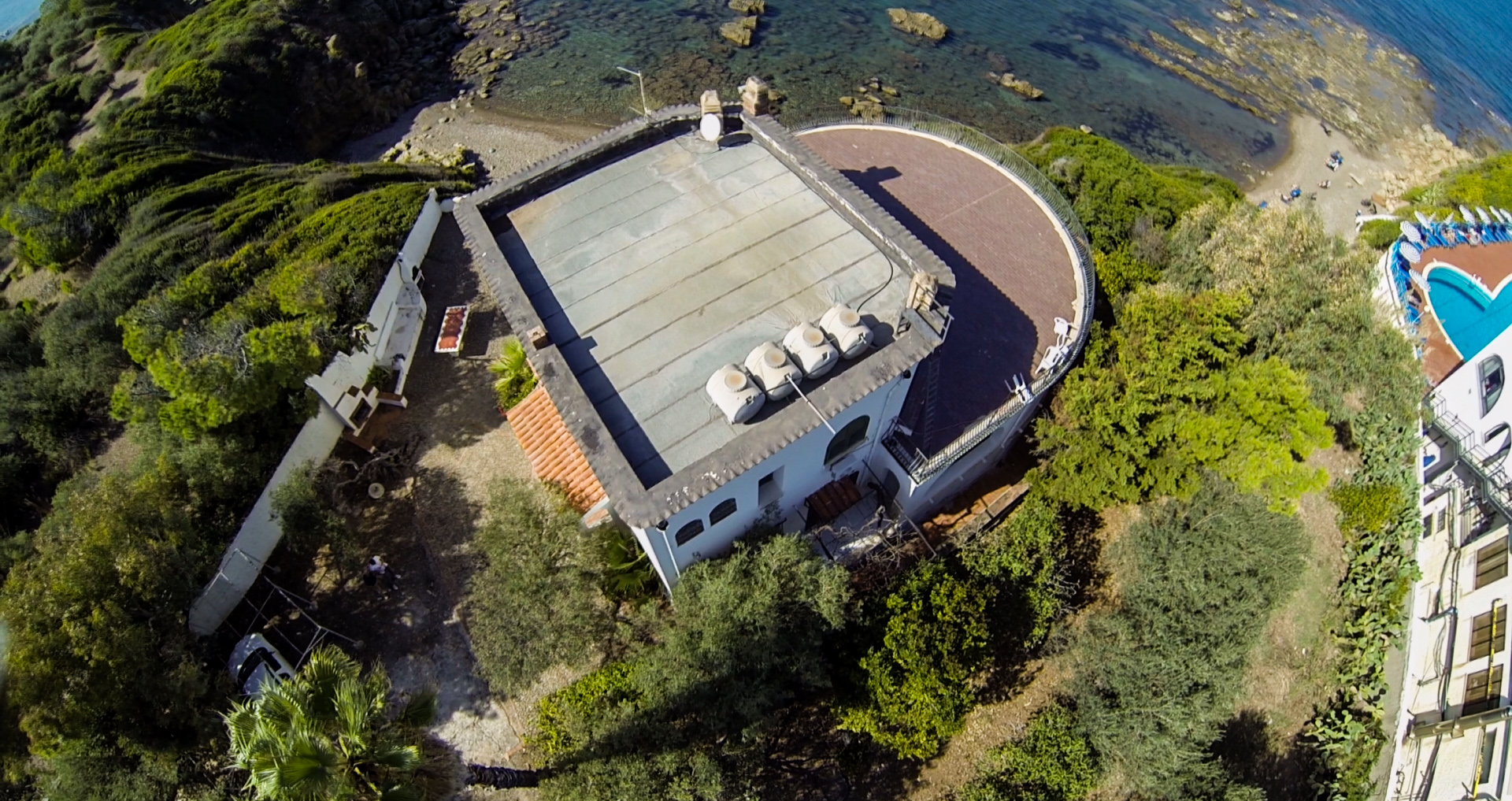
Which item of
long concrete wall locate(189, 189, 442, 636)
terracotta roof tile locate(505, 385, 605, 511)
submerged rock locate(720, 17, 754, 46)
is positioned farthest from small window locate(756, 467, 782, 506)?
submerged rock locate(720, 17, 754, 46)

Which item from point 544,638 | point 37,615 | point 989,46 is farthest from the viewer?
point 989,46

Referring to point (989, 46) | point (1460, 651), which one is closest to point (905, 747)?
point (1460, 651)

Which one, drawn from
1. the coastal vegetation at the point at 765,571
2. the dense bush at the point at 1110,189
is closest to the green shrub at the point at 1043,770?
the coastal vegetation at the point at 765,571

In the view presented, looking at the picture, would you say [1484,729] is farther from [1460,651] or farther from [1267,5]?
[1267,5]

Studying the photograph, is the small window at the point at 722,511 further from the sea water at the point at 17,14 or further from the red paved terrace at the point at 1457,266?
the sea water at the point at 17,14

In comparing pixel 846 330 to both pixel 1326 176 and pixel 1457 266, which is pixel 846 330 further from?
pixel 1326 176

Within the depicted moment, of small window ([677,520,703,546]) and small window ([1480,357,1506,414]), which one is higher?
small window ([1480,357,1506,414])

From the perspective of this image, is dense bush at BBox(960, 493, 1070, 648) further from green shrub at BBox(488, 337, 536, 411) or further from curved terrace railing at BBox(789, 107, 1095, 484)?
green shrub at BBox(488, 337, 536, 411)
